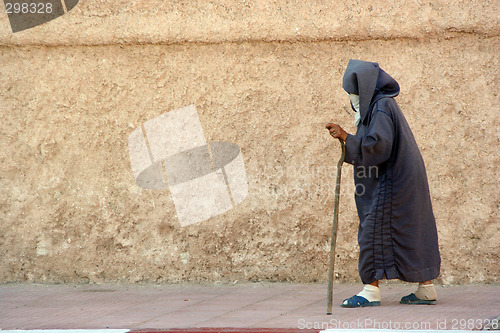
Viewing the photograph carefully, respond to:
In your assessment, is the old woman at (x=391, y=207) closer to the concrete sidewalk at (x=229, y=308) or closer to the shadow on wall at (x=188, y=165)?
the concrete sidewalk at (x=229, y=308)

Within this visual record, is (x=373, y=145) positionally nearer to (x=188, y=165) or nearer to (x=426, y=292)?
(x=426, y=292)

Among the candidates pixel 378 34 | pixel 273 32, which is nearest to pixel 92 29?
pixel 273 32

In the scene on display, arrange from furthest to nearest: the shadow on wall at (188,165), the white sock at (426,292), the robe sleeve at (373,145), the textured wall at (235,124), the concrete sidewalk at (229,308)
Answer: the shadow on wall at (188,165) < the textured wall at (235,124) < the white sock at (426,292) < the robe sleeve at (373,145) < the concrete sidewalk at (229,308)

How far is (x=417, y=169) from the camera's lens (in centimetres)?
409

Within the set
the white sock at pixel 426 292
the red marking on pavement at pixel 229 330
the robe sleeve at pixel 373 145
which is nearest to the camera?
the red marking on pavement at pixel 229 330

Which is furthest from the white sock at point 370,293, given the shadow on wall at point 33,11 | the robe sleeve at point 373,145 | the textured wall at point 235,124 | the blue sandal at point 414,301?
the shadow on wall at point 33,11

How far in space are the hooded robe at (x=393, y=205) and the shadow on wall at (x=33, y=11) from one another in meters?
2.62

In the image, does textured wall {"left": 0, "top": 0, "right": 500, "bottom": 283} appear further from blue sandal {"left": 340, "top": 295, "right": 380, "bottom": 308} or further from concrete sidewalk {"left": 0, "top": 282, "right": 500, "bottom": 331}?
blue sandal {"left": 340, "top": 295, "right": 380, "bottom": 308}

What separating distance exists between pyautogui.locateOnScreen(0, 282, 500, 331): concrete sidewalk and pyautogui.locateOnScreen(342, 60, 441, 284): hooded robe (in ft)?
0.90

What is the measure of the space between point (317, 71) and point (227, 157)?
3.33ft

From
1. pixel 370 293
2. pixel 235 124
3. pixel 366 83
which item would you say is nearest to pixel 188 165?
pixel 235 124

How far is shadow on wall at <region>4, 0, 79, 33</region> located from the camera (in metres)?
5.33

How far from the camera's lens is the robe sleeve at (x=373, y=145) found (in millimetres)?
3922

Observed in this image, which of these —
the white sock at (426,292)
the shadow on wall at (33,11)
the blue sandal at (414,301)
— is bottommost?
the blue sandal at (414,301)
